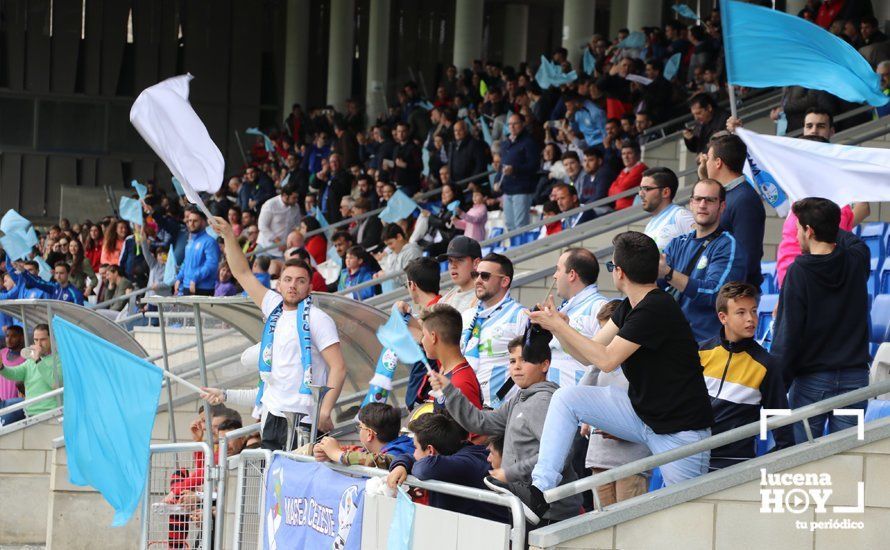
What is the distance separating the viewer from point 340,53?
118ft

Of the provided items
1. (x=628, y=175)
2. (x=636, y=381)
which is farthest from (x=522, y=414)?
(x=628, y=175)

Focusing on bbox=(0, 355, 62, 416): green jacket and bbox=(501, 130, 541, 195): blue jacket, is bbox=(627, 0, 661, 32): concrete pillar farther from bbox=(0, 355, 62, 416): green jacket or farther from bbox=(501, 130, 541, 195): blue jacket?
bbox=(0, 355, 62, 416): green jacket

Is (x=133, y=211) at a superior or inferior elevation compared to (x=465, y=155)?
inferior

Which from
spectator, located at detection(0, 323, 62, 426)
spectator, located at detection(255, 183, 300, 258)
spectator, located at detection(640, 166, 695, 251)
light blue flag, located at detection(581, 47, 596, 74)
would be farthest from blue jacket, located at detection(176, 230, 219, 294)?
light blue flag, located at detection(581, 47, 596, 74)

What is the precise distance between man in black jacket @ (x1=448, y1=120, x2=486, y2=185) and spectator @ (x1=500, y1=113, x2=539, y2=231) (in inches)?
103

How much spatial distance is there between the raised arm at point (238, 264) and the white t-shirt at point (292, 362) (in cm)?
45

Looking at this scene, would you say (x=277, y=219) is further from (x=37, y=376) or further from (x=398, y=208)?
(x=37, y=376)

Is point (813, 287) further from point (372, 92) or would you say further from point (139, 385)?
point (372, 92)

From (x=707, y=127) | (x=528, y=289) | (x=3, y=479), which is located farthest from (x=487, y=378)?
(x=3, y=479)

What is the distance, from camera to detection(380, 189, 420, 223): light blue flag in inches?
700

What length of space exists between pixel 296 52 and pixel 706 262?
32190 mm

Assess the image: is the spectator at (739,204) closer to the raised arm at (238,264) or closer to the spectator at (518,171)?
the raised arm at (238,264)

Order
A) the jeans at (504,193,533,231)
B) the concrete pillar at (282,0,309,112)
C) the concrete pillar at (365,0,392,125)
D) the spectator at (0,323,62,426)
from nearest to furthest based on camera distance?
1. the spectator at (0,323,62,426)
2. the jeans at (504,193,533,231)
3. the concrete pillar at (365,0,392,125)
4. the concrete pillar at (282,0,309,112)

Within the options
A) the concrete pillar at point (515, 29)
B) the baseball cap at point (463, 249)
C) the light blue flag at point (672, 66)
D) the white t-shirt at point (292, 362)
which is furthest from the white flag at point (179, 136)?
the concrete pillar at point (515, 29)
